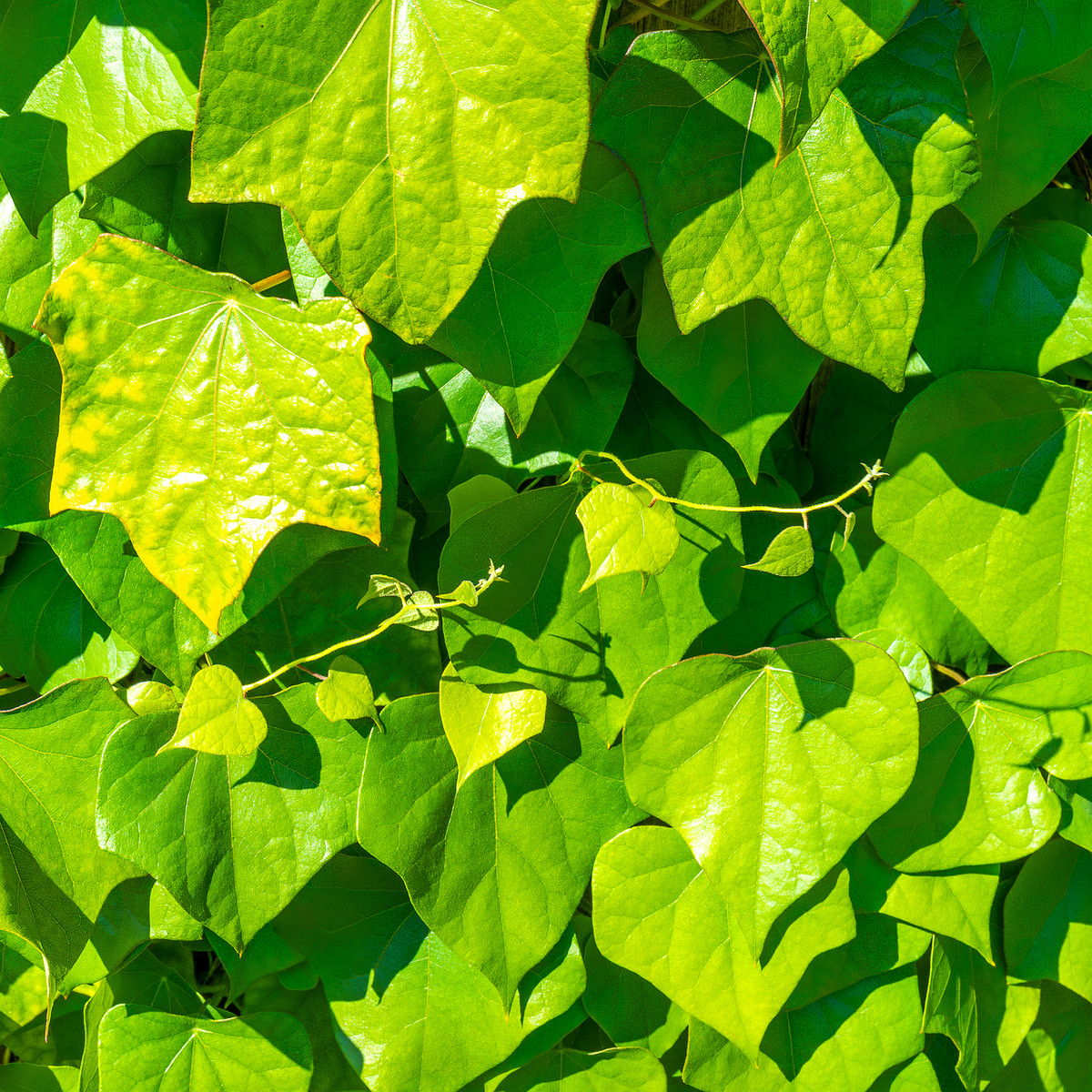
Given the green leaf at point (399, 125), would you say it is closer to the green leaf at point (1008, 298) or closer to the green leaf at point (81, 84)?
the green leaf at point (81, 84)

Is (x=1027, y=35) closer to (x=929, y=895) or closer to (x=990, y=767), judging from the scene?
(x=990, y=767)

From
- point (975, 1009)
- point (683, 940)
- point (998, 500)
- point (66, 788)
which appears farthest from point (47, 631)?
point (975, 1009)

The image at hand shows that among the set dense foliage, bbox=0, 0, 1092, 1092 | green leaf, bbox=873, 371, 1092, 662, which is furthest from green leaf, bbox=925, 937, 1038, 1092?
green leaf, bbox=873, 371, 1092, 662

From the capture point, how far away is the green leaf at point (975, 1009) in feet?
3.12

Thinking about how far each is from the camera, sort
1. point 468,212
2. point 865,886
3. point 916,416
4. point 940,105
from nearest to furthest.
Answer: point 468,212, point 940,105, point 916,416, point 865,886

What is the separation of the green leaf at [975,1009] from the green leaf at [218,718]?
0.82 meters

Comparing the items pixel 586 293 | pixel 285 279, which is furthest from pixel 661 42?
pixel 285 279

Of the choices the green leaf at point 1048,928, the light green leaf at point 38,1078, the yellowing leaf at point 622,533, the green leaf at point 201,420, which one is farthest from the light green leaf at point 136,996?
the green leaf at point 1048,928

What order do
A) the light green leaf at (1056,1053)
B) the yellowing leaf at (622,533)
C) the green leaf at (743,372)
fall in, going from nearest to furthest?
the yellowing leaf at (622,533) < the green leaf at (743,372) < the light green leaf at (1056,1053)

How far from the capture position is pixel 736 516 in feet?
2.49

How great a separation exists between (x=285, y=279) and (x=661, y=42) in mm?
376

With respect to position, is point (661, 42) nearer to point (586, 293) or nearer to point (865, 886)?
point (586, 293)

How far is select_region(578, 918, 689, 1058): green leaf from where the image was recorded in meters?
0.93

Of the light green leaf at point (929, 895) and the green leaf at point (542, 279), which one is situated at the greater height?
the green leaf at point (542, 279)
